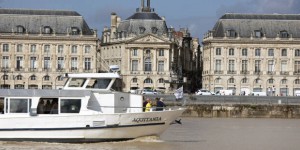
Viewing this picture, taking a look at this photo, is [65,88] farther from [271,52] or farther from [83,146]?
[271,52]

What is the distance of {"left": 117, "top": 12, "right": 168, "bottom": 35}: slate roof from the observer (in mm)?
129125

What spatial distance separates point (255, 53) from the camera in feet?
422

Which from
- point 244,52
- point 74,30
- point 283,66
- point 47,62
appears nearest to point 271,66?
point 283,66

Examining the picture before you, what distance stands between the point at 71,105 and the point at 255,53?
86.8 metres

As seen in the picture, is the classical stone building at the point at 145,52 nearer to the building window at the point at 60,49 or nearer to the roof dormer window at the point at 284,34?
the building window at the point at 60,49

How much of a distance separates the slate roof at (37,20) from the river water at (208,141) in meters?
61.1

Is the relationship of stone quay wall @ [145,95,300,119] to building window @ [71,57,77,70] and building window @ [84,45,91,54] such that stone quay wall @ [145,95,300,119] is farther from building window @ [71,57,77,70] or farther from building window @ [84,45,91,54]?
building window @ [71,57,77,70]

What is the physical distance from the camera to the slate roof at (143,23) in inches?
5084

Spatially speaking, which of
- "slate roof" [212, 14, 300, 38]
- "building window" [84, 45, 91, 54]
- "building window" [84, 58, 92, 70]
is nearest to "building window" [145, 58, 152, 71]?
"building window" [84, 58, 92, 70]

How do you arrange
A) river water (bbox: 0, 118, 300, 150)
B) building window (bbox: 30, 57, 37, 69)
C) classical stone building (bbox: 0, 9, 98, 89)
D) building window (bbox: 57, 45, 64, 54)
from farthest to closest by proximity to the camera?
building window (bbox: 57, 45, 64, 54), building window (bbox: 30, 57, 37, 69), classical stone building (bbox: 0, 9, 98, 89), river water (bbox: 0, 118, 300, 150)

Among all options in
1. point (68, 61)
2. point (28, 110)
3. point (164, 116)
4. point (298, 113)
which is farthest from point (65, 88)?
point (68, 61)

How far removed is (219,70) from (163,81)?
7.98 metres

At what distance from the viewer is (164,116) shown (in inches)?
1790

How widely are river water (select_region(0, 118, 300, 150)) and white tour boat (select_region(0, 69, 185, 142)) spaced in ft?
1.50
